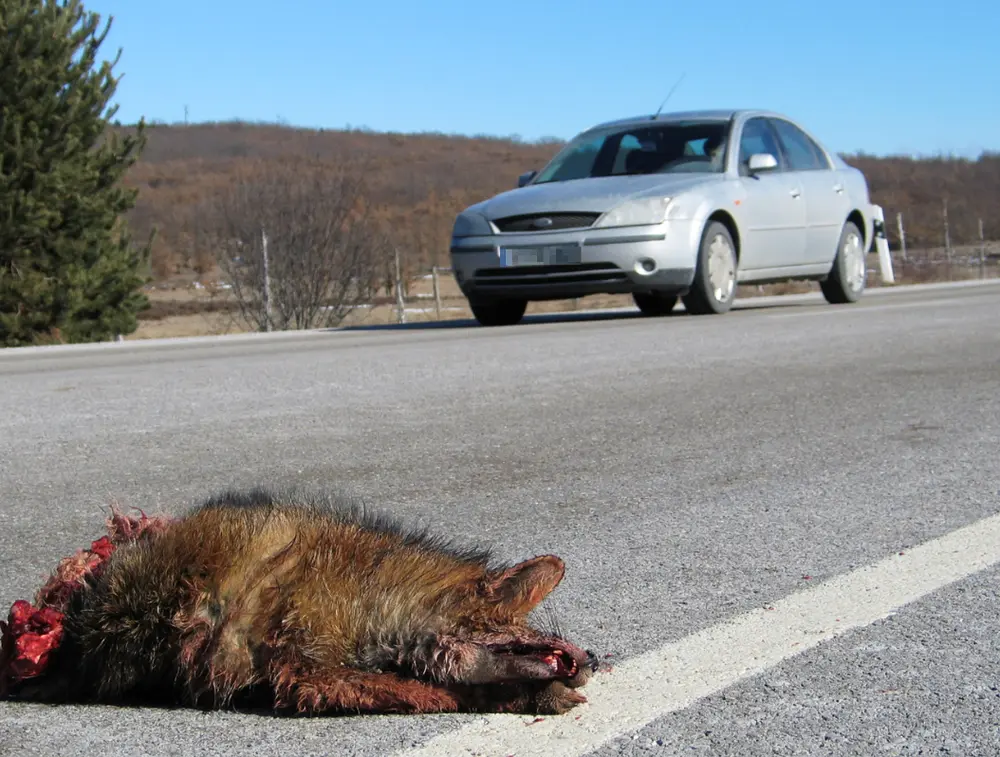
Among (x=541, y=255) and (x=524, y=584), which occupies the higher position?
(x=541, y=255)

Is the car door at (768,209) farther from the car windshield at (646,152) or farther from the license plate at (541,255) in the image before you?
the license plate at (541,255)

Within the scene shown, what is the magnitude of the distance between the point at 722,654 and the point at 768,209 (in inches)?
397

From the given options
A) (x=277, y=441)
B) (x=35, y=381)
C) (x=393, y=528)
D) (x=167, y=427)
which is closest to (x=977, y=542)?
(x=393, y=528)

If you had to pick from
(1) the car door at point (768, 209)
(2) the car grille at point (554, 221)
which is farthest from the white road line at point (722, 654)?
(1) the car door at point (768, 209)

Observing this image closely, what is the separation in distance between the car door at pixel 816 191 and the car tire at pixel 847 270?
216mm

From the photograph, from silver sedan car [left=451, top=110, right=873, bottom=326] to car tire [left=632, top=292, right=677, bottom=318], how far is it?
17mm

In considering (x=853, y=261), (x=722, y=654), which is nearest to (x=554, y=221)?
(x=853, y=261)

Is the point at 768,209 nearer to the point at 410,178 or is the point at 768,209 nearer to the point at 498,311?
the point at 498,311

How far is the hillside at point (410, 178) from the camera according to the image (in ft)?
226

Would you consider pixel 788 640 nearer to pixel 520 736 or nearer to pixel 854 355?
pixel 520 736

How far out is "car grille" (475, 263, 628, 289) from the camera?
11.0 meters

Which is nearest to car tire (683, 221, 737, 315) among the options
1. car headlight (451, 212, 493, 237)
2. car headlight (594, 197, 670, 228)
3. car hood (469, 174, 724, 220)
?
car hood (469, 174, 724, 220)

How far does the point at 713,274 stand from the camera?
11727 millimetres

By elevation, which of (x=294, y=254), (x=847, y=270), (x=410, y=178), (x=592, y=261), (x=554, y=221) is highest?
(x=410, y=178)
